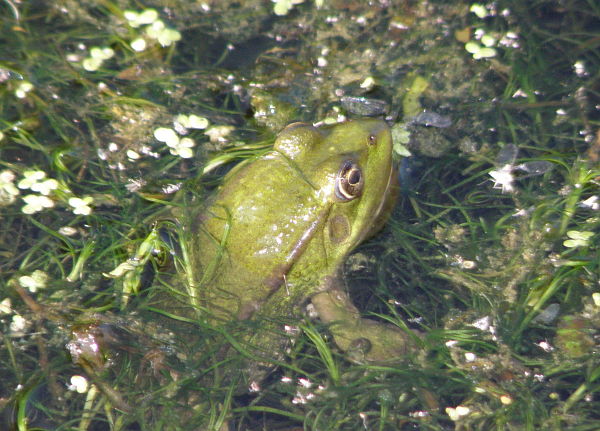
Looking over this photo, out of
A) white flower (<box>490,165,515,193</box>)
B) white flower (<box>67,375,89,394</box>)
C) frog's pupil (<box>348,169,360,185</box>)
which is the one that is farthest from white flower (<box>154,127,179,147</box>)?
white flower (<box>490,165,515,193</box>)

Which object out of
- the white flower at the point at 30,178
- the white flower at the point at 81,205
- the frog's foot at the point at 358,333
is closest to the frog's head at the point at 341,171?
the frog's foot at the point at 358,333

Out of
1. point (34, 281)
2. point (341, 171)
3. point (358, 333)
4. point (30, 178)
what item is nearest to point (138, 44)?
point (30, 178)

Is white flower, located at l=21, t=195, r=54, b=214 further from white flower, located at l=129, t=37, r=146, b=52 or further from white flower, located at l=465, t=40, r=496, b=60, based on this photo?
white flower, located at l=465, t=40, r=496, b=60

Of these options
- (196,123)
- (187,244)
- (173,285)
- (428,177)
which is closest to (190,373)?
(173,285)

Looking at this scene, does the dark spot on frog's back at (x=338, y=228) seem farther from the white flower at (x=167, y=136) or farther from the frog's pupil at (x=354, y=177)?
the white flower at (x=167, y=136)

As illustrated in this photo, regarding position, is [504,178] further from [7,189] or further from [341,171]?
[7,189]

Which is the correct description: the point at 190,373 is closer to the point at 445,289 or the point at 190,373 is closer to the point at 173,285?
the point at 173,285
